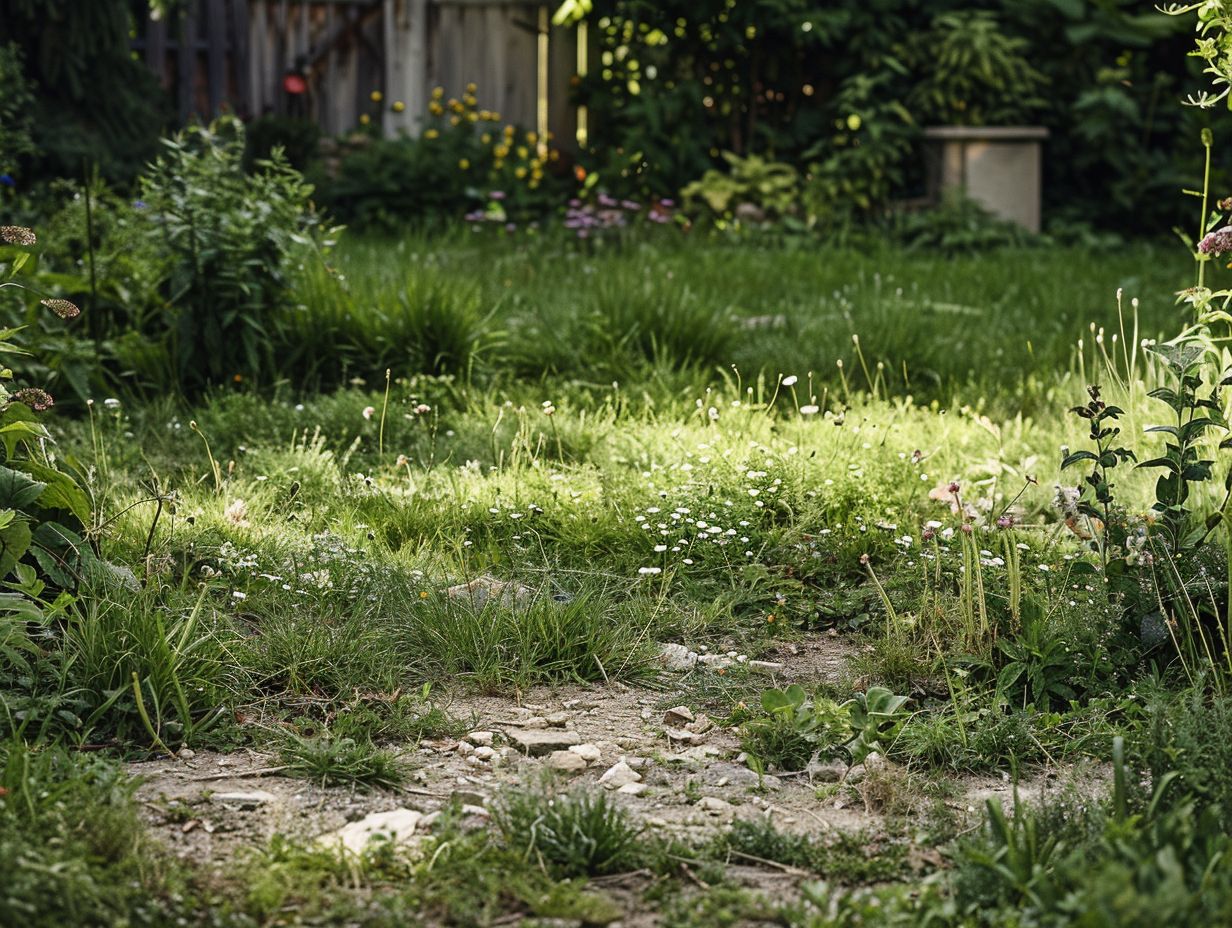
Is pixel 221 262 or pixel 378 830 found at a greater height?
pixel 221 262

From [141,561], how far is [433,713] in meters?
1.10

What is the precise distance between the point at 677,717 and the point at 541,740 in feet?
1.10

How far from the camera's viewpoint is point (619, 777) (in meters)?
2.67

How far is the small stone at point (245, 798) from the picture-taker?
2.51 metres

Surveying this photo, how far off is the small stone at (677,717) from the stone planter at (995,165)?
751 cm

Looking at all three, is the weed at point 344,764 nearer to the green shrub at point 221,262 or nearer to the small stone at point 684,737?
the small stone at point 684,737

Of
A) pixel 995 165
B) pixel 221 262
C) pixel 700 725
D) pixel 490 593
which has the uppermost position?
pixel 995 165

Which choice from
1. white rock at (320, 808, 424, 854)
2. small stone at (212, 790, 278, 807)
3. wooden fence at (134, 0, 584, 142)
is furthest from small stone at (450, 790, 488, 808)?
wooden fence at (134, 0, 584, 142)

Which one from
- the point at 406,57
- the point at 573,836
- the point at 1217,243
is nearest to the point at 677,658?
the point at 573,836

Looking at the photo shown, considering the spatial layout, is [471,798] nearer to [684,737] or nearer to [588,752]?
[588,752]

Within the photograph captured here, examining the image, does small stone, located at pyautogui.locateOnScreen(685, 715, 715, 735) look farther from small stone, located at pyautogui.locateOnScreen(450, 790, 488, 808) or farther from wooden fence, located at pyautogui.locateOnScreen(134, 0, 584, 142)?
wooden fence, located at pyautogui.locateOnScreen(134, 0, 584, 142)

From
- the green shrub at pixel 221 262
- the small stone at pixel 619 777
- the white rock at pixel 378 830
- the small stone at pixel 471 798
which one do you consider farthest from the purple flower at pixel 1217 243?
the green shrub at pixel 221 262

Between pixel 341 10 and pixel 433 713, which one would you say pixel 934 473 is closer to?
→ pixel 433 713

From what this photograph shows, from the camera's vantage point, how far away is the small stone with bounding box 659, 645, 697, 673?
129 inches
